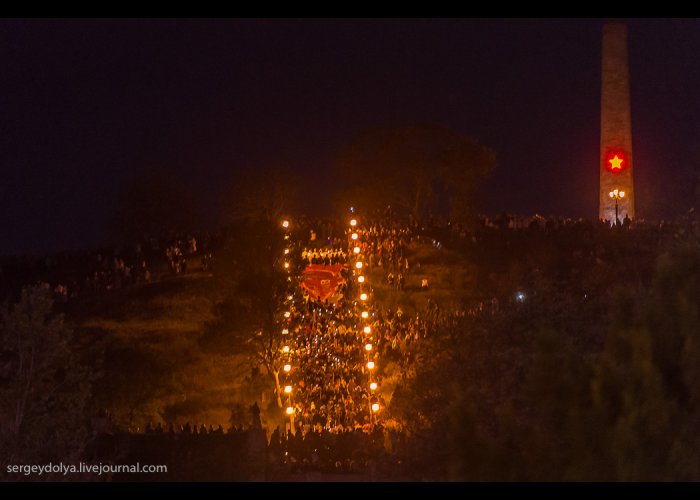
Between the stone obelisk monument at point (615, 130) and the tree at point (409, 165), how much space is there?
21.0 ft

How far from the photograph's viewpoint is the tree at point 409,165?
86.5ft

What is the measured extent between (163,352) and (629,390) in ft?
42.0

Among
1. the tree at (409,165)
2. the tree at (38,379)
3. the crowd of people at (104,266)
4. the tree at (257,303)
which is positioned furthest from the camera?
the tree at (409,165)

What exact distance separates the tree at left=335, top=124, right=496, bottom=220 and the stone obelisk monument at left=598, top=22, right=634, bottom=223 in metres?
6.41

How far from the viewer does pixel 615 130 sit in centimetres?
3145

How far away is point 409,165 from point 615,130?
7.80 metres

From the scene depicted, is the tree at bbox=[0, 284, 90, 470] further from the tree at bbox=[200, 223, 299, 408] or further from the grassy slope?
the tree at bbox=[200, 223, 299, 408]

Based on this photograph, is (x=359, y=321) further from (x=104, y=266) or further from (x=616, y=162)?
(x=616, y=162)

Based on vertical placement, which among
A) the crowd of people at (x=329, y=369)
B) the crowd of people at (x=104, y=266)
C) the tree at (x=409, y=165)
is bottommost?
the crowd of people at (x=329, y=369)

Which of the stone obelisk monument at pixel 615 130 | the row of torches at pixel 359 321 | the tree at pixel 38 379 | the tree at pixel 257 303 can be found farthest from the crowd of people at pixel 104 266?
the stone obelisk monument at pixel 615 130

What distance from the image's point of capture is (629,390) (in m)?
6.12

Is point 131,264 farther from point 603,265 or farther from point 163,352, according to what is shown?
point 603,265

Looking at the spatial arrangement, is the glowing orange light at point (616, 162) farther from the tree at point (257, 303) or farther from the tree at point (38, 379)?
the tree at point (38, 379)

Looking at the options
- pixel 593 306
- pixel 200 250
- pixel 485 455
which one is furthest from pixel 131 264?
pixel 485 455
